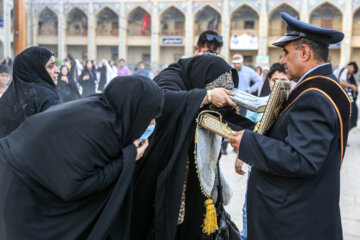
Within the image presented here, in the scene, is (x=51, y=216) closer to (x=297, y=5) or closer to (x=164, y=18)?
(x=297, y=5)

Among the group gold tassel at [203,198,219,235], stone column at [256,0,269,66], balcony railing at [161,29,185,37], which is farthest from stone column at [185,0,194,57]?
gold tassel at [203,198,219,235]

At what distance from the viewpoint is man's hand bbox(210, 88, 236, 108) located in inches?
81.7

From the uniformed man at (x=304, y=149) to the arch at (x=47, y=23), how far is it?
37.8 m

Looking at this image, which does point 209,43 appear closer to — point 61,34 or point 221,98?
point 221,98

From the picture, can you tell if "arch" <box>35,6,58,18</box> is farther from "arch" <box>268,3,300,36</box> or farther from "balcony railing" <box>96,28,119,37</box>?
"arch" <box>268,3,300,36</box>

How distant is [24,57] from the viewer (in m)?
2.92

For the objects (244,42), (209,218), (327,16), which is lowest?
(209,218)

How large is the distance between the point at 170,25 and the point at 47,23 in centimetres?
1193

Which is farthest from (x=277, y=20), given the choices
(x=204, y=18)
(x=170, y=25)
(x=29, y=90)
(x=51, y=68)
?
(x=29, y=90)

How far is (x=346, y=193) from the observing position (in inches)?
174

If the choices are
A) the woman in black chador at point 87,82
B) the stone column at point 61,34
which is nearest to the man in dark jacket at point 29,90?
the woman in black chador at point 87,82

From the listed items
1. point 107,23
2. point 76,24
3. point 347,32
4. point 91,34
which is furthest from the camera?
point 76,24

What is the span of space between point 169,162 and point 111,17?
3572 centimetres

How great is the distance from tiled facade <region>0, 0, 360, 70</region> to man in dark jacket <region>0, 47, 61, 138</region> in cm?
2629
